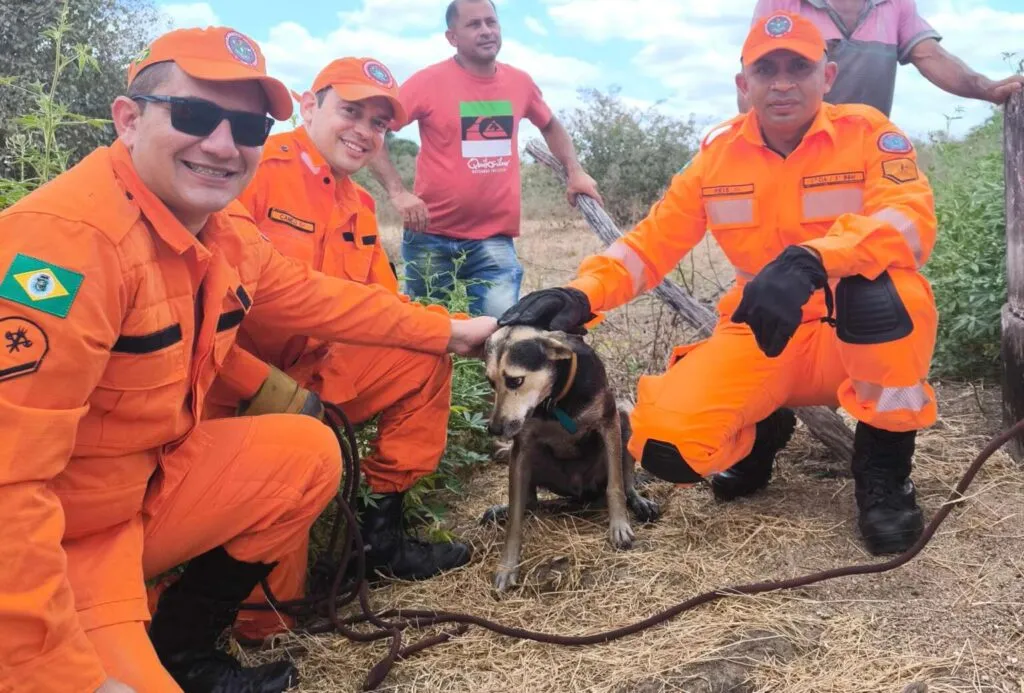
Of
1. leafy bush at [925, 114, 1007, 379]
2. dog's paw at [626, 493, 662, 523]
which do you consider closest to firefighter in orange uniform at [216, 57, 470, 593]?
dog's paw at [626, 493, 662, 523]

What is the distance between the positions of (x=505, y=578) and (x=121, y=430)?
1603mm

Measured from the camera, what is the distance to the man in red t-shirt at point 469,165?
543cm

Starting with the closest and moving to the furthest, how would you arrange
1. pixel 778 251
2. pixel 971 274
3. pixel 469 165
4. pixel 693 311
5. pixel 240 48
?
pixel 240 48
pixel 778 251
pixel 693 311
pixel 971 274
pixel 469 165

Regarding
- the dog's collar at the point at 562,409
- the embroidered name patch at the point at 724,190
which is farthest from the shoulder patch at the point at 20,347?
the embroidered name patch at the point at 724,190

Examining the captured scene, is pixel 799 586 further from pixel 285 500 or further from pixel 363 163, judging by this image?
pixel 363 163

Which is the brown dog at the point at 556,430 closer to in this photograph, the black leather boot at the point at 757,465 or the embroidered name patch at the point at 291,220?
the black leather boot at the point at 757,465

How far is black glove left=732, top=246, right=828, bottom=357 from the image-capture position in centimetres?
277

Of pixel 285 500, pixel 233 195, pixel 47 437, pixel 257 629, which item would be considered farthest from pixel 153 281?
pixel 257 629

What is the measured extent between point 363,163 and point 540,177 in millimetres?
11088

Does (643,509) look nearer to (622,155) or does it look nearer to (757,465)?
(757,465)

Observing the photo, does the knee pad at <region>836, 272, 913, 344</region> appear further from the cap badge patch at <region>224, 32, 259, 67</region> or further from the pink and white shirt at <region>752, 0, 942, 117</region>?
the cap badge patch at <region>224, 32, 259, 67</region>

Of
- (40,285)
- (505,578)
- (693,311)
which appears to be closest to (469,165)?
(693,311)

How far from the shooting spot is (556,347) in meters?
3.25

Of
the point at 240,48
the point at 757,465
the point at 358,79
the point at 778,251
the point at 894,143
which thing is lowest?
the point at 757,465
